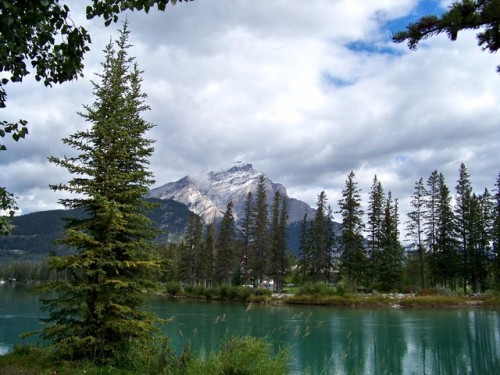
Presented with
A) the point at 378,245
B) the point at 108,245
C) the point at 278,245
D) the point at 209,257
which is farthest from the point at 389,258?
the point at 108,245

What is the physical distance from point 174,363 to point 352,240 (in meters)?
48.6

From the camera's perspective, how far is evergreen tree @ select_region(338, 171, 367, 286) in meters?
53.9

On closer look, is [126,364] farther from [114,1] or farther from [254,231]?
[254,231]

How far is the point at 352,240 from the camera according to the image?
177 feet

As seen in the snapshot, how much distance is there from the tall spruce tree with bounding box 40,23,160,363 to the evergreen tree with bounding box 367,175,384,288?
47.1 metres

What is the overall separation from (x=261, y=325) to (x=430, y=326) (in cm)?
1108

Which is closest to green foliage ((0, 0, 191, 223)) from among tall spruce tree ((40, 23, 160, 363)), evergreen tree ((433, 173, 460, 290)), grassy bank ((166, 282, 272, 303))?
tall spruce tree ((40, 23, 160, 363))

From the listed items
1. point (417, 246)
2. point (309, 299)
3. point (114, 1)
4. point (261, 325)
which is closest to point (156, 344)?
point (114, 1)

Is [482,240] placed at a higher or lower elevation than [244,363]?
higher

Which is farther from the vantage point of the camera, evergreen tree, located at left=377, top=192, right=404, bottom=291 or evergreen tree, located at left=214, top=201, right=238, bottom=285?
evergreen tree, located at left=214, top=201, right=238, bottom=285

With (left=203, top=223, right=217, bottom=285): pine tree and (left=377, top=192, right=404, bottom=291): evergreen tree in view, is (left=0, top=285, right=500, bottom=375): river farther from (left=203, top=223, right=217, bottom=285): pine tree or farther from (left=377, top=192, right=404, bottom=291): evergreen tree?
(left=203, top=223, right=217, bottom=285): pine tree

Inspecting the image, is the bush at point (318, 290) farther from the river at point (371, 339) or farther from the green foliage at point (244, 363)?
the green foliage at point (244, 363)

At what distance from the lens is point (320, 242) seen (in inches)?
2477

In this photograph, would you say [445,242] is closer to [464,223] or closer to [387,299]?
[464,223]
